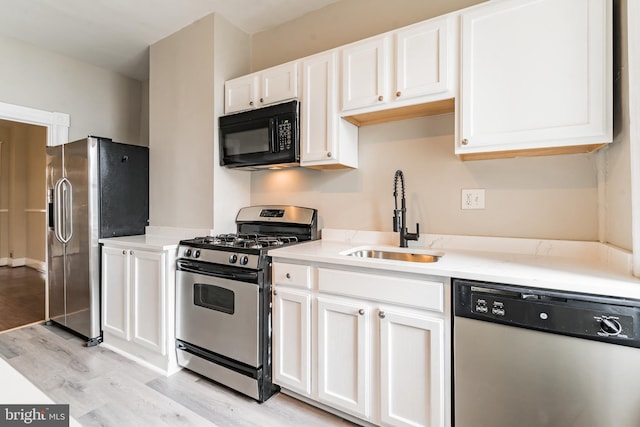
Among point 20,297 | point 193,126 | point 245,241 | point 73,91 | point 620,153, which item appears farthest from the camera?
point 20,297

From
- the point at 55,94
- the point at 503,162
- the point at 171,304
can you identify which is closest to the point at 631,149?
the point at 503,162

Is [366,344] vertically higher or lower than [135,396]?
higher

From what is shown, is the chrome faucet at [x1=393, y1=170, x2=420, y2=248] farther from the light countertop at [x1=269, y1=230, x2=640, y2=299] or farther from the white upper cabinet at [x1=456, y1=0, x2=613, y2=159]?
the white upper cabinet at [x1=456, y1=0, x2=613, y2=159]

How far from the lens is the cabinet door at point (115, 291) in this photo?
2.44m

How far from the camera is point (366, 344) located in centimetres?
159

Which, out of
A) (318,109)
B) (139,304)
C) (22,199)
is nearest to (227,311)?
(139,304)

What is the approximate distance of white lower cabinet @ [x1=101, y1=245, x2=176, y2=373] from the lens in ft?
7.25

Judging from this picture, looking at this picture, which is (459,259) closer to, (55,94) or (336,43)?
(336,43)

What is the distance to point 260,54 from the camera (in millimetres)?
2834

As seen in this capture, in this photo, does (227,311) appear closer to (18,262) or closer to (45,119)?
(45,119)

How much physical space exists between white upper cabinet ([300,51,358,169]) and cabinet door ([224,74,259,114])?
0.46 metres

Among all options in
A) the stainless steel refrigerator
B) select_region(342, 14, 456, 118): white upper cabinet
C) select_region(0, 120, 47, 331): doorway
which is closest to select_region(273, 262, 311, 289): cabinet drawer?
select_region(342, 14, 456, 118): white upper cabinet

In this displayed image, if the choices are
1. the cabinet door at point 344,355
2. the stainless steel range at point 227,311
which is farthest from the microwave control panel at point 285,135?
the cabinet door at point 344,355

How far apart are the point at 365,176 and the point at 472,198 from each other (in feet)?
2.38
